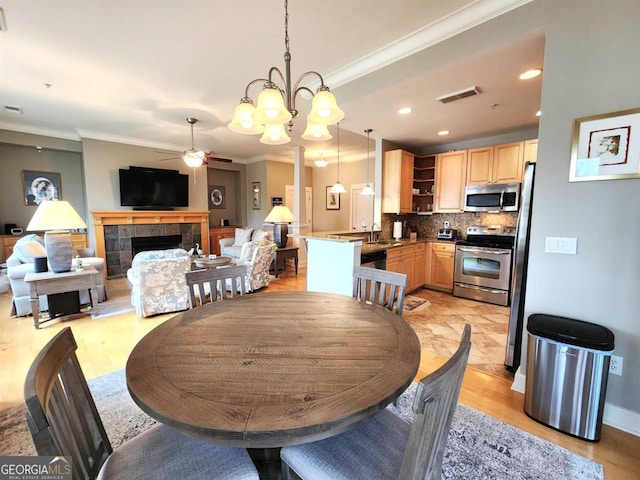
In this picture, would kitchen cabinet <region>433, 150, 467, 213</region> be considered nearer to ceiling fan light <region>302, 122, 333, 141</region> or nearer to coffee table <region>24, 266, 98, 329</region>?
ceiling fan light <region>302, 122, 333, 141</region>

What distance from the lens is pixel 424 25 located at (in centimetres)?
227

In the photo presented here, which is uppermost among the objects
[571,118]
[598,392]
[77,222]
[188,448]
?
[571,118]

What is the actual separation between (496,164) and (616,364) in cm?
331

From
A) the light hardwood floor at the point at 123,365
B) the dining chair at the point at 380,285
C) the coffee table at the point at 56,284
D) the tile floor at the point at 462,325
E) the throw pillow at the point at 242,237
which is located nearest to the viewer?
the light hardwood floor at the point at 123,365

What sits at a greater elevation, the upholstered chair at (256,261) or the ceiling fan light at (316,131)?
the ceiling fan light at (316,131)

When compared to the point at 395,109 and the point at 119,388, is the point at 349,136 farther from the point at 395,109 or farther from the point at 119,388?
the point at 119,388

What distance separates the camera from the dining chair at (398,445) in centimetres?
73

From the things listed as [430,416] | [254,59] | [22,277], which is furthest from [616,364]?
[22,277]

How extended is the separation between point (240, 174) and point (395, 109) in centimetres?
619

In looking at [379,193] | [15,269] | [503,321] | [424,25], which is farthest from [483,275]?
[15,269]

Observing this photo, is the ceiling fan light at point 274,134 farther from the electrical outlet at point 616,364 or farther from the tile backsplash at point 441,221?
the tile backsplash at point 441,221

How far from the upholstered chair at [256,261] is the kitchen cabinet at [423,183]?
2.92 m

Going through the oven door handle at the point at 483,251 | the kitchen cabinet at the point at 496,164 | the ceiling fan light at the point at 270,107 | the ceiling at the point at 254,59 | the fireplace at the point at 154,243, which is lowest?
the fireplace at the point at 154,243

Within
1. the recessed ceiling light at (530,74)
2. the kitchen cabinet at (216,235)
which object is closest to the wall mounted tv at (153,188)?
the kitchen cabinet at (216,235)
